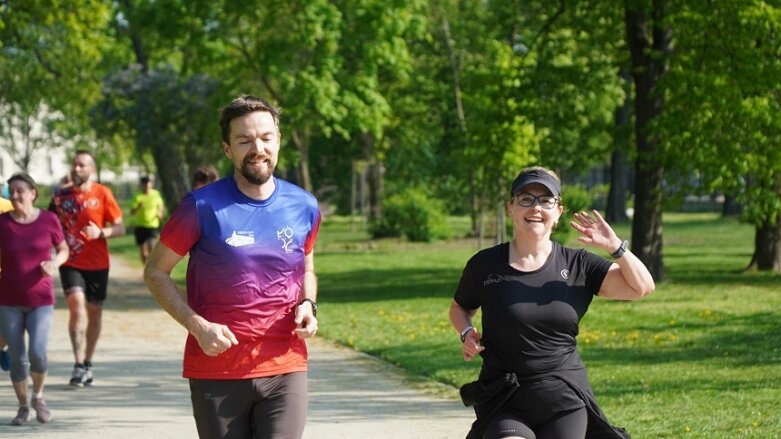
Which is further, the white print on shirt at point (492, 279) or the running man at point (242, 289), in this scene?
the white print on shirt at point (492, 279)

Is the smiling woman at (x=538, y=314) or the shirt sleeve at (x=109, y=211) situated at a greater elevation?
the smiling woman at (x=538, y=314)

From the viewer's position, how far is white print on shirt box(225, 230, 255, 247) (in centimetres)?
540

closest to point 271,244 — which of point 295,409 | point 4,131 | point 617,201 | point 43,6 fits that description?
point 295,409

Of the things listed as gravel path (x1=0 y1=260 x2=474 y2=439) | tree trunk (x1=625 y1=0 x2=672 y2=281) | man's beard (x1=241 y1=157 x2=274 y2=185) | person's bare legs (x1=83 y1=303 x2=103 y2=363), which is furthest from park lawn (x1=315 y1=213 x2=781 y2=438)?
man's beard (x1=241 y1=157 x2=274 y2=185)

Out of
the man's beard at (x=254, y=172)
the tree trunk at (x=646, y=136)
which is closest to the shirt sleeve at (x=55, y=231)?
the man's beard at (x=254, y=172)

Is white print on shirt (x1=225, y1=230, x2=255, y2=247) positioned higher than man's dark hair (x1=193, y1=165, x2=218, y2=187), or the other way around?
white print on shirt (x1=225, y1=230, x2=255, y2=247)

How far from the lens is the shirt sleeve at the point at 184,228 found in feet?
17.8

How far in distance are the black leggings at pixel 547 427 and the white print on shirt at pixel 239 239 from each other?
1248mm

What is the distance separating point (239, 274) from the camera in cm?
539

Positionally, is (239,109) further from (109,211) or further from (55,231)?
(109,211)

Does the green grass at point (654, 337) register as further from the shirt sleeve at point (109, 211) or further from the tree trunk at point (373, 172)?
the tree trunk at point (373, 172)

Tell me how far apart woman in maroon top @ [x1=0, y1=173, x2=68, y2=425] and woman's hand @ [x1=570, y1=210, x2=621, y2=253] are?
5406 millimetres

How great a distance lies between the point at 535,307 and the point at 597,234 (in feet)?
1.32

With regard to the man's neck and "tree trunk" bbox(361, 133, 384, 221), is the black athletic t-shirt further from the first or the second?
"tree trunk" bbox(361, 133, 384, 221)
